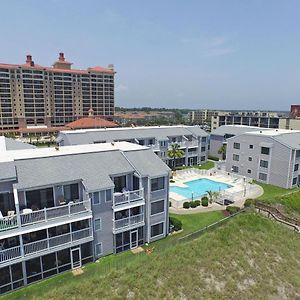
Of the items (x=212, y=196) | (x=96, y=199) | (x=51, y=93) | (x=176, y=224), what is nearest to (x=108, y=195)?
(x=96, y=199)

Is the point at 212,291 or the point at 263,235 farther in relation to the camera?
the point at 263,235

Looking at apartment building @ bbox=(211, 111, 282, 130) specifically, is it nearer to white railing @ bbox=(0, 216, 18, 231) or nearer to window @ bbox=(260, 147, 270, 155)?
window @ bbox=(260, 147, 270, 155)

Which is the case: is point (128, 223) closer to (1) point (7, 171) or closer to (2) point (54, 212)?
(2) point (54, 212)

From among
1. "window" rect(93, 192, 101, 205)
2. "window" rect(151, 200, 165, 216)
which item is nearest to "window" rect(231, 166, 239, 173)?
"window" rect(151, 200, 165, 216)

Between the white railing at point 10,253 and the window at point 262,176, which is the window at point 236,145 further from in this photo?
the white railing at point 10,253

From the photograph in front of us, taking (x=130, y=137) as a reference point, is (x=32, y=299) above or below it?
below

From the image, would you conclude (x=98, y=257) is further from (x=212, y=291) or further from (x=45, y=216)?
(x=212, y=291)

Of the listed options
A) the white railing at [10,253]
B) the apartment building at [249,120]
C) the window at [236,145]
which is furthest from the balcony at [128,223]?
the apartment building at [249,120]

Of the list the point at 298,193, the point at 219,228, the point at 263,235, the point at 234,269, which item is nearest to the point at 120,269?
the point at 234,269
